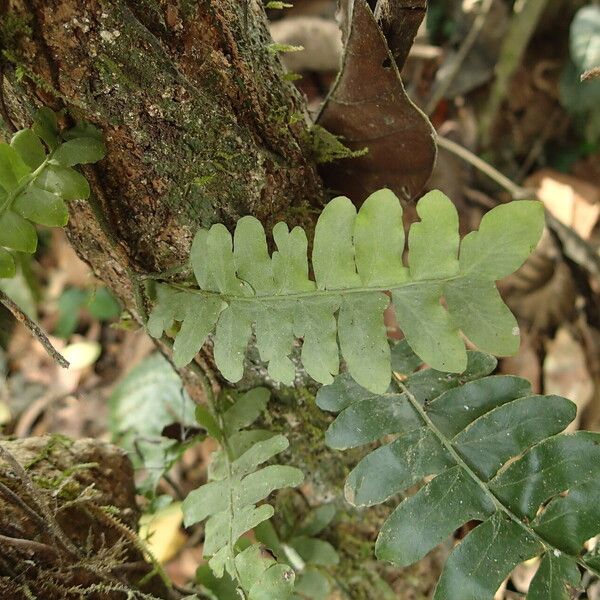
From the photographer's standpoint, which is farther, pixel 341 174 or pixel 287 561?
pixel 287 561

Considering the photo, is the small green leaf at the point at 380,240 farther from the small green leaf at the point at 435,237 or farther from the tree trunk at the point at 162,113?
the tree trunk at the point at 162,113

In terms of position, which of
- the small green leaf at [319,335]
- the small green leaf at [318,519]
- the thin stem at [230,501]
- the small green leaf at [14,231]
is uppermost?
the small green leaf at [14,231]

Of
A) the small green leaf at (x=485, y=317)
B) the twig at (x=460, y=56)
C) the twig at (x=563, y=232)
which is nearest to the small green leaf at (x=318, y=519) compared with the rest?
the small green leaf at (x=485, y=317)

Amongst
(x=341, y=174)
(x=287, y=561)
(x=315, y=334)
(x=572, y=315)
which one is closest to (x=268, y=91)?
(x=341, y=174)

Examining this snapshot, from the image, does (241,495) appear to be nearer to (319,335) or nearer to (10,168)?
(319,335)

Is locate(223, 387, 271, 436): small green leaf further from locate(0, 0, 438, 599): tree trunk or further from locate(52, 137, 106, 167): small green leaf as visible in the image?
locate(52, 137, 106, 167): small green leaf

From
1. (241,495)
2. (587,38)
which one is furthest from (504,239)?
(587,38)

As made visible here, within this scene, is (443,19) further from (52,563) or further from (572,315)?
(52,563)

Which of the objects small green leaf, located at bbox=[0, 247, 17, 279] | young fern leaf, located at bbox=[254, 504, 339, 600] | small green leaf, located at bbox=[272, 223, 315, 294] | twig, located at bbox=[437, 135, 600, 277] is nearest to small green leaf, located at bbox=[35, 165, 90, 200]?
small green leaf, located at bbox=[0, 247, 17, 279]
